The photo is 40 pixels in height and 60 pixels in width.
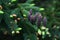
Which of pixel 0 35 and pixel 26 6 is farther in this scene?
pixel 26 6

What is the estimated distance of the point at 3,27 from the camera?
2.36 meters

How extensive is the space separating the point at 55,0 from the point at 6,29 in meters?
1.68

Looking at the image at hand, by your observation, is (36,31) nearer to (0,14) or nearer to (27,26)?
(27,26)

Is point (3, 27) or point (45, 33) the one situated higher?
point (3, 27)

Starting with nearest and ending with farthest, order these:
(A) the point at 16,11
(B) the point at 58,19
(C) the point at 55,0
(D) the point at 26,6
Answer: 1. (A) the point at 16,11
2. (D) the point at 26,6
3. (B) the point at 58,19
4. (C) the point at 55,0

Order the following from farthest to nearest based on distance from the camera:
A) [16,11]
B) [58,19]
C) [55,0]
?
1. [55,0]
2. [58,19]
3. [16,11]

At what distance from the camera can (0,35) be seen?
2.45m

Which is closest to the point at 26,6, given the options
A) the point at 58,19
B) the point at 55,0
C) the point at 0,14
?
the point at 0,14

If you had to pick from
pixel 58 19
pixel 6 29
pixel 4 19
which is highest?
pixel 4 19

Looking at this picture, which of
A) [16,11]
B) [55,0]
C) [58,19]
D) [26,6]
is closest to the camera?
[16,11]

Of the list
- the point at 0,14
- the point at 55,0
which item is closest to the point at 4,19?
the point at 0,14

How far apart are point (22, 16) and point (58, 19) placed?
82 cm

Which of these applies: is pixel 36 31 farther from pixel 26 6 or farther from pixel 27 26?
pixel 26 6

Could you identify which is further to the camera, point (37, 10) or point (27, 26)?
point (37, 10)
